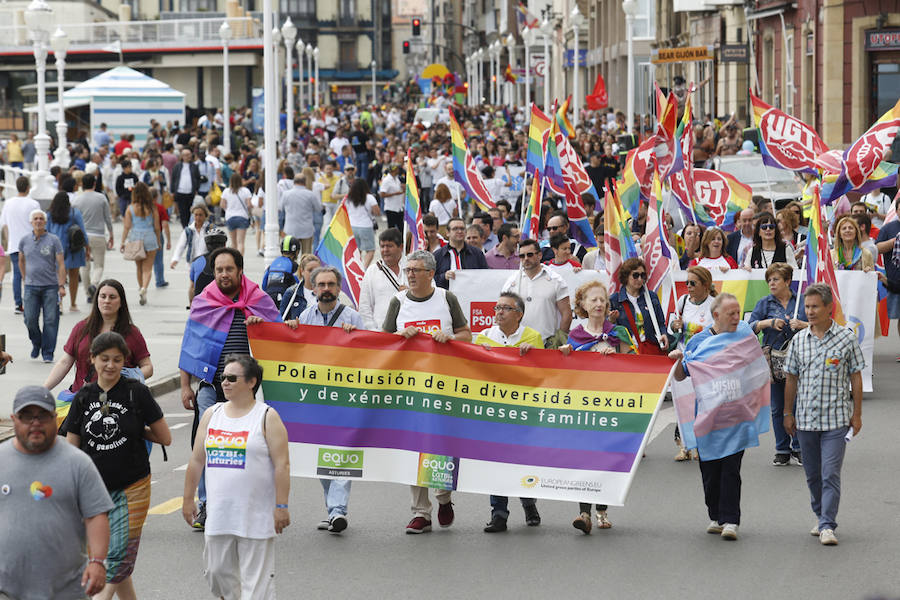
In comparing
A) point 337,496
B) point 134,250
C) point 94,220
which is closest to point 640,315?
point 337,496

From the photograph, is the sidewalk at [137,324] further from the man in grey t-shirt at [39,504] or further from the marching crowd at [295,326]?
the man in grey t-shirt at [39,504]

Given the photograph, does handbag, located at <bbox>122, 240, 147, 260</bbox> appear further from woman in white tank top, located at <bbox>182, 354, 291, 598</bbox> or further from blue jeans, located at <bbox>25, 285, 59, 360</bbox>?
woman in white tank top, located at <bbox>182, 354, 291, 598</bbox>

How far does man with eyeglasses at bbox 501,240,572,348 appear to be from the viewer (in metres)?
11.5

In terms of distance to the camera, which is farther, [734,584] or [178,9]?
[178,9]

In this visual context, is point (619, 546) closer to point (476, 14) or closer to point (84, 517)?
point (84, 517)

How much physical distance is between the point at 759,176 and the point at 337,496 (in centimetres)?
1680

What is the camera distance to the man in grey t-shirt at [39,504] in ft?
19.9

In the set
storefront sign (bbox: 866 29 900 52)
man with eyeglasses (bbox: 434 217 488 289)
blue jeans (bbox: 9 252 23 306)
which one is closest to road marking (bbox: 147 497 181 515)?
man with eyeglasses (bbox: 434 217 488 289)

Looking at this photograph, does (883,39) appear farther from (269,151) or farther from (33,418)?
(33,418)

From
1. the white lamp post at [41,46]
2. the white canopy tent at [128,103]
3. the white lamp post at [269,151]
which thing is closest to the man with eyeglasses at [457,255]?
the white lamp post at [269,151]

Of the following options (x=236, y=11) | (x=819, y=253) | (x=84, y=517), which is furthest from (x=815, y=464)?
(x=236, y=11)

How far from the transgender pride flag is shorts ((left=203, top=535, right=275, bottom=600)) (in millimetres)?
3068

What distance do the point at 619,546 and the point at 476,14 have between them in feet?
547

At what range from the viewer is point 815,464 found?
920 centimetres
